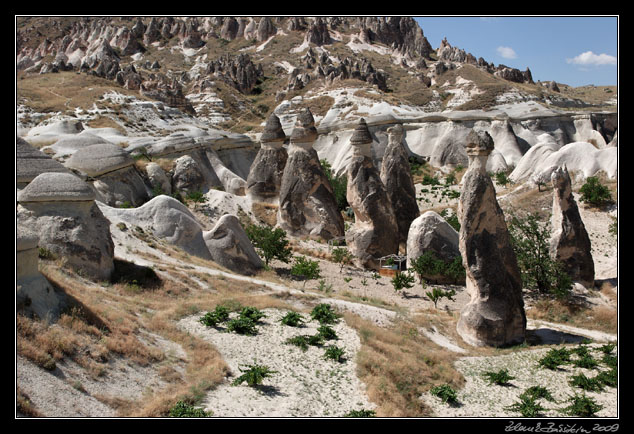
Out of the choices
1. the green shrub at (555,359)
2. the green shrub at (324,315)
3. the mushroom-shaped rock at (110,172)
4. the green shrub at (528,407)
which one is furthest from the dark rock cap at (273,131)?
the green shrub at (528,407)

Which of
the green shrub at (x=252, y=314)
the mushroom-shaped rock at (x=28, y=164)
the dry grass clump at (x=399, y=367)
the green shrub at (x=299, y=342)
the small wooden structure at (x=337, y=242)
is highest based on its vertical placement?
the mushroom-shaped rock at (x=28, y=164)

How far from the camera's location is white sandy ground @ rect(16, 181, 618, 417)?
235 inches

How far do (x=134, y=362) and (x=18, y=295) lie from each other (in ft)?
5.36

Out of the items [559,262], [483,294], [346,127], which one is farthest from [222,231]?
[346,127]

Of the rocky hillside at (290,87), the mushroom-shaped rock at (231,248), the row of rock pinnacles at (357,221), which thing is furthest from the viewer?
the rocky hillside at (290,87)

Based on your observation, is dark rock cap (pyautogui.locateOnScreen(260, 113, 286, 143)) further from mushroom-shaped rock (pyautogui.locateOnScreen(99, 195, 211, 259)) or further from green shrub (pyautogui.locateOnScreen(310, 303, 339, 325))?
green shrub (pyautogui.locateOnScreen(310, 303, 339, 325))

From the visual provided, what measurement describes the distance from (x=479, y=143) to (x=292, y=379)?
584cm

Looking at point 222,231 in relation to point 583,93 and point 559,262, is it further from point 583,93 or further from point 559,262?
point 583,93

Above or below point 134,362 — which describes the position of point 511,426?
below

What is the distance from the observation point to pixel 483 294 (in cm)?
1084

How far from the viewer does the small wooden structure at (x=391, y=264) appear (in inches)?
647

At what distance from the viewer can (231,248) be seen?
14.7 m

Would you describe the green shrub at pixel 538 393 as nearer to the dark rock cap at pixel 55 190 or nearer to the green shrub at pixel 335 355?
the green shrub at pixel 335 355

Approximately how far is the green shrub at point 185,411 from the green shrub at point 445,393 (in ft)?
11.0
